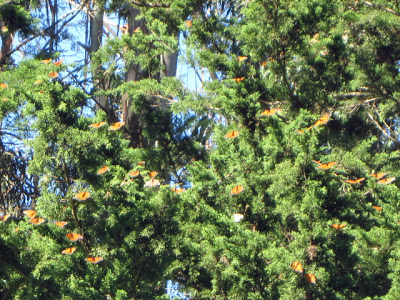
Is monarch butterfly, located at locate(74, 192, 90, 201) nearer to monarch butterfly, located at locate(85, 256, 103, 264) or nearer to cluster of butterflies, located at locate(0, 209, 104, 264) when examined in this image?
cluster of butterflies, located at locate(0, 209, 104, 264)

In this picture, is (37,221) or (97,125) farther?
(97,125)

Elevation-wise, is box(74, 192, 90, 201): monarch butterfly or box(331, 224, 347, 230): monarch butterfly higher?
box(74, 192, 90, 201): monarch butterfly

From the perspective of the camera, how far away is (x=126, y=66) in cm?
808

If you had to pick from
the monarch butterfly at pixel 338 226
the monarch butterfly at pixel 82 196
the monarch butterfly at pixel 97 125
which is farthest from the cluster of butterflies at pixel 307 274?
the monarch butterfly at pixel 97 125

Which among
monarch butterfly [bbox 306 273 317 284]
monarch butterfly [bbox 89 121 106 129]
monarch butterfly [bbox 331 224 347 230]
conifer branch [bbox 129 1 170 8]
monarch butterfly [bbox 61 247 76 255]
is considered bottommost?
monarch butterfly [bbox 306 273 317 284]

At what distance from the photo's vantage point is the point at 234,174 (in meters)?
5.86

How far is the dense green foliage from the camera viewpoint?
4.95 metres

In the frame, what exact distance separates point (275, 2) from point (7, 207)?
4055 mm

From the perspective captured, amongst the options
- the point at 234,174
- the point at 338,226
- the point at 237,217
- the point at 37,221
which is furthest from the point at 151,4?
the point at 338,226

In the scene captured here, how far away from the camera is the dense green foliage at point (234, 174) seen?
495 centimetres

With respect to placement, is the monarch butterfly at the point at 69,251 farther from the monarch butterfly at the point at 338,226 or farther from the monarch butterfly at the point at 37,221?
the monarch butterfly at the point at 338,226

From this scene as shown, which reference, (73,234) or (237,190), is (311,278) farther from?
(73,234)

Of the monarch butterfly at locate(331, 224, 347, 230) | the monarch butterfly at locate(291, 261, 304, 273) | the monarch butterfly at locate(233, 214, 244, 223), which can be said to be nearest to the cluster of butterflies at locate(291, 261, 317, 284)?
the monarch butterfly at locate(291, 261, 304, 273)

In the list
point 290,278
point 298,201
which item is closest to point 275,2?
point 298,201
